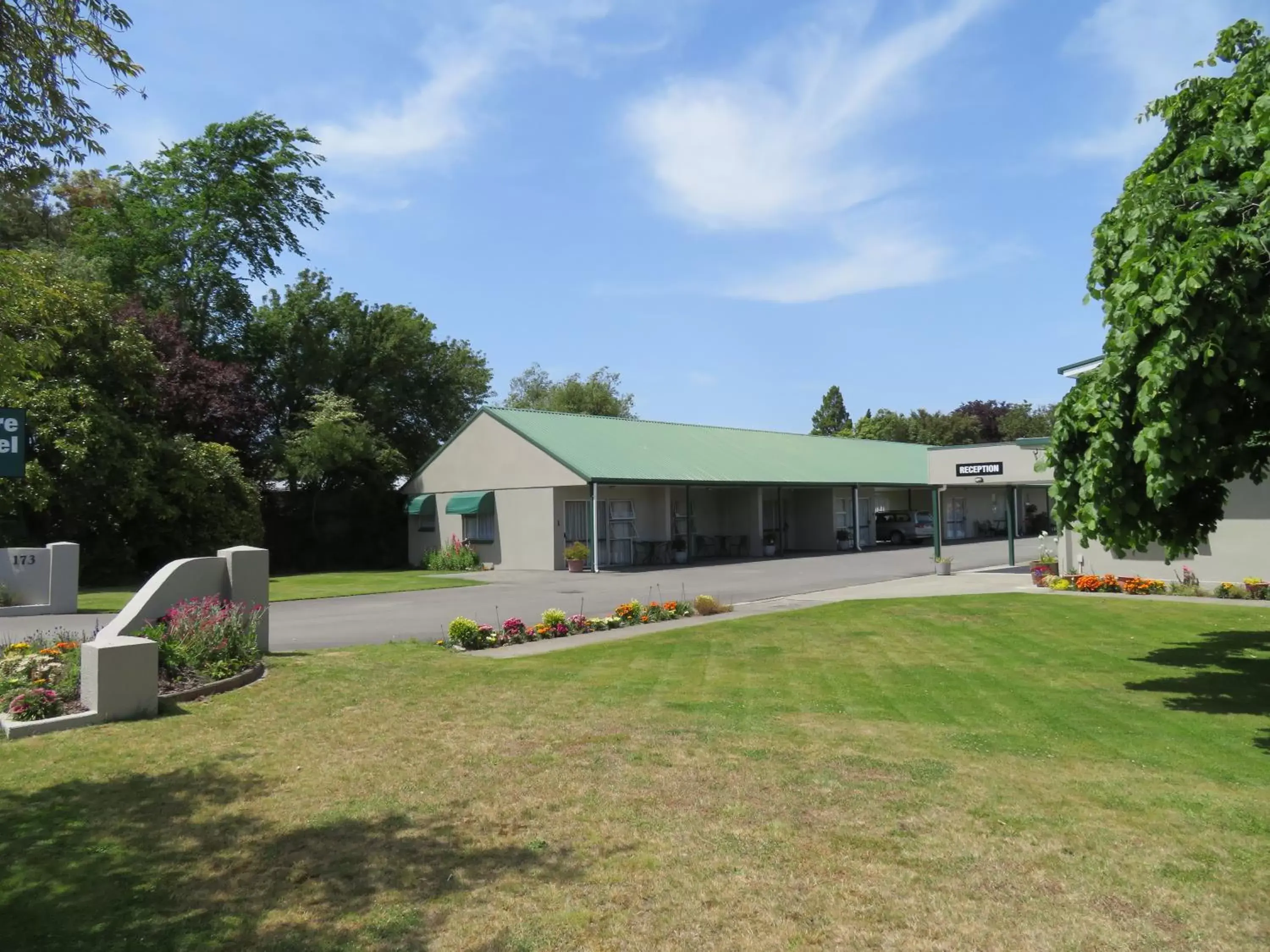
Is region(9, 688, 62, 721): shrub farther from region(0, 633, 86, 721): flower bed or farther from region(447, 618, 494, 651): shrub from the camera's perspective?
region(447, 618, 494, 651): shrub

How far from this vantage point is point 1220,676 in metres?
10.1

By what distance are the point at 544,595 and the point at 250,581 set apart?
10.9 m

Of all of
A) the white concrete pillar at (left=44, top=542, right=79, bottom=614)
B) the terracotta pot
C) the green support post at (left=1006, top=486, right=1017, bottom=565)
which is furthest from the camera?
the green support post at (left=1006, top=486, right=1017, bottom=565)

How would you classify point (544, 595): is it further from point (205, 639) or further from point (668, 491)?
point (668, 491)

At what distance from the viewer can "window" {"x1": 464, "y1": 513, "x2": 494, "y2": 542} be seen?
3334 cm

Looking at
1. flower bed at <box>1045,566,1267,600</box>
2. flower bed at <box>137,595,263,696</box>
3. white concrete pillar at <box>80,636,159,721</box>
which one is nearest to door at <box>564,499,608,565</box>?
flower bed at <box>1045,566,1267,600</box>

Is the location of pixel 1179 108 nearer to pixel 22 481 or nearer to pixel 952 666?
pixel 952 666

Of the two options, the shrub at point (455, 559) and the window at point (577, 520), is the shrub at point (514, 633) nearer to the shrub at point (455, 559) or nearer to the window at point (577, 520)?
the window at point (577, 520)

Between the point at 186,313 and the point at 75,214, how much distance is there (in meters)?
9.46

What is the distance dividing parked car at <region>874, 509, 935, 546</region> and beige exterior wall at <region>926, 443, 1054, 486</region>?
1318cm

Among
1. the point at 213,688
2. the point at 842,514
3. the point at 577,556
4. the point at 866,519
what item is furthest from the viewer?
the point at 866,519

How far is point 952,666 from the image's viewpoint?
428 inches

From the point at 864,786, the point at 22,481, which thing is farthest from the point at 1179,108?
the point at 22,481

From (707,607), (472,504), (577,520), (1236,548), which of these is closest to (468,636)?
(707,607)
